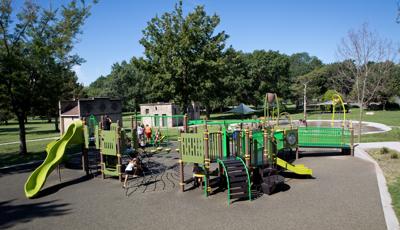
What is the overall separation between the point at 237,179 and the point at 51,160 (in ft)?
24.3

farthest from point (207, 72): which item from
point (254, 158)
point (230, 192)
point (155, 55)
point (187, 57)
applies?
point (230, 192)

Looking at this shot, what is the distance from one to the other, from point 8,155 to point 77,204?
43.3 ft

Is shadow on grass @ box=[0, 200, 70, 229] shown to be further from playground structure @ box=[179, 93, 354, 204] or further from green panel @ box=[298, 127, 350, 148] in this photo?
green panel @ box=[298, 127, 350, 148]

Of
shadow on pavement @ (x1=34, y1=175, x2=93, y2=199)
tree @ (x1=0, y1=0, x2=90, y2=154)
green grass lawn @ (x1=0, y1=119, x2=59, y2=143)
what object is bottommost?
green grass lawn @ (x1=0, y1=119, x2=59, y2=143)

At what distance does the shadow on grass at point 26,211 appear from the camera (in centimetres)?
838

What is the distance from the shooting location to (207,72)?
24859mm

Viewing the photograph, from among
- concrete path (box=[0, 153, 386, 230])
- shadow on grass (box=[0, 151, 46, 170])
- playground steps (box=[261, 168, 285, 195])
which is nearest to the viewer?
concrete path (box=[0, 153, 386, 230])

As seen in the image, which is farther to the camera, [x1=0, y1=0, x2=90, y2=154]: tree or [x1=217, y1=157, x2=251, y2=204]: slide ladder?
[x1=0, y1=0, x2=90, y2=154]: tree

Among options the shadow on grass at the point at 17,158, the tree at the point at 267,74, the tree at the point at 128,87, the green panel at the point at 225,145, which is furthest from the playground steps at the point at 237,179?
the tree at the point at 128,87

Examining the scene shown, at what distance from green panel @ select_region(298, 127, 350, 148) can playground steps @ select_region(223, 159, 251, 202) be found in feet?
27.9

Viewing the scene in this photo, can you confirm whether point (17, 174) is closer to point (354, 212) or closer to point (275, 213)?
point (275, 213)

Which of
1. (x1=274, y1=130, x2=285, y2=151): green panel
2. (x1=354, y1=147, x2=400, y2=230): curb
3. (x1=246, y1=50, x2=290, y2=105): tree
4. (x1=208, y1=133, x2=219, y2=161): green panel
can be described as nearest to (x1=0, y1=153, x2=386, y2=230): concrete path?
(x1=354, y1=147, x2=400, y2=230): curb

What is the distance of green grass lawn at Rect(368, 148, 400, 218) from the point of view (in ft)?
28.9

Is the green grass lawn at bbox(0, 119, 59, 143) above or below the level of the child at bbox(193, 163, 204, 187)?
below
